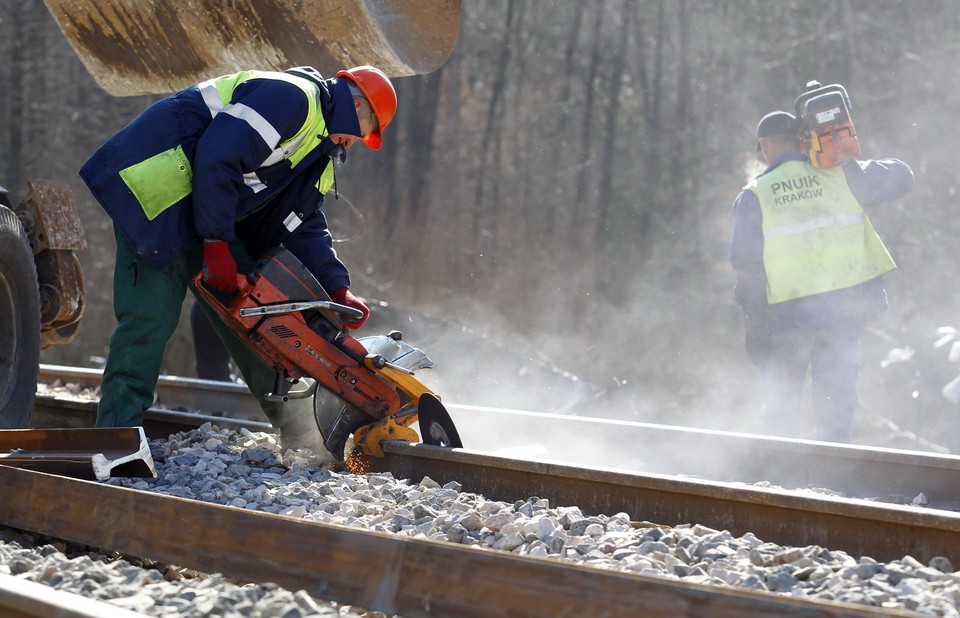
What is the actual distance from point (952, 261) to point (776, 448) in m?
6.19

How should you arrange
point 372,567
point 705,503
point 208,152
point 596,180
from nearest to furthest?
point 372,567 → point 705,503 → point 208,152 → point 596,180

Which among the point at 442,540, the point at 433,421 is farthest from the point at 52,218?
the point at 442,540

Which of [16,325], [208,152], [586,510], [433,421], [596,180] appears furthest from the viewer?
[596,180]

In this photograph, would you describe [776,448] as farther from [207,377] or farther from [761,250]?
[207,377]

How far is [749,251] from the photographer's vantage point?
5855 millimetres

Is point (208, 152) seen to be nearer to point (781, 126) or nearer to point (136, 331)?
point (136, 331)

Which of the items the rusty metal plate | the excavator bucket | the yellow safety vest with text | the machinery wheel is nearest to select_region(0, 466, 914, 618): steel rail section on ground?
the machinery wheel

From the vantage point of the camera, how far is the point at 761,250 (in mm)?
5832

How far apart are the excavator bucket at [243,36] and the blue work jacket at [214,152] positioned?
1.27 m

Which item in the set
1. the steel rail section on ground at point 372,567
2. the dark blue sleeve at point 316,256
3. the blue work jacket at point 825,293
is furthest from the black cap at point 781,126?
the steel rail section on ground at point 372,567

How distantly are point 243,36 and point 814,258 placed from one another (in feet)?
11.9

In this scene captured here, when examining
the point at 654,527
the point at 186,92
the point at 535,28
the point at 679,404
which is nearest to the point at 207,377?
the point at 186,92

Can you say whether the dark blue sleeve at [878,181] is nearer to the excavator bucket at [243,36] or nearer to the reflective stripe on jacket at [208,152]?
the excavator bucket at [243,36]

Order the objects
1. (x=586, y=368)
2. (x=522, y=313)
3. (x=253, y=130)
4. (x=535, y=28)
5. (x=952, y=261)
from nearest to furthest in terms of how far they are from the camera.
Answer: (x=253, y=130), (x=952, y=261), (x=586, y=368), (x=522, y=313), (x=535, y=28)
